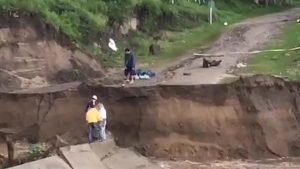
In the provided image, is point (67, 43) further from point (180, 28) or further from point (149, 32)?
Result: point (180, 28)

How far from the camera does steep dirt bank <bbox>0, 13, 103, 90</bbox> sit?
25547 millimetres

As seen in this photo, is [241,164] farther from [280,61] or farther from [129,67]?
[280,61]

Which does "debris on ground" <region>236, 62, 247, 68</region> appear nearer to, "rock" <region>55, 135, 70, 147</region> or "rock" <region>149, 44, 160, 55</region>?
"rock" <region>149, 44, 160, 55</region>

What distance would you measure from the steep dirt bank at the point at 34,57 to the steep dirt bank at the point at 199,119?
263cm

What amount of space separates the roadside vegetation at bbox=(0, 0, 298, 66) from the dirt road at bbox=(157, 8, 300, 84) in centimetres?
123

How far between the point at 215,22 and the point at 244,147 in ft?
60.9

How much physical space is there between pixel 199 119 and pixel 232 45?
1025cm

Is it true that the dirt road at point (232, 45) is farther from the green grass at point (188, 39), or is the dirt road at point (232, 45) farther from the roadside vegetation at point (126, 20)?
the roadside vegetation at point (126, 20)

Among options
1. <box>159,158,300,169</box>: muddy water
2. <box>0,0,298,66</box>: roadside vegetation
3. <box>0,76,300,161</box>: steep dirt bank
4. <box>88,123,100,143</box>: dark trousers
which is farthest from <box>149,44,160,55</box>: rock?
<box>88,123,100,143</box>: dark trousers

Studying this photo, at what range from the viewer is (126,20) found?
33.3 m

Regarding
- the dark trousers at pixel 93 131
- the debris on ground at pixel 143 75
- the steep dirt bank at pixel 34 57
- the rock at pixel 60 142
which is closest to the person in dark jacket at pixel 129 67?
the debris on ground at pixel 143 75

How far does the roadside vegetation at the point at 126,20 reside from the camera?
28.7 metres

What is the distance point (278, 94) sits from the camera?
23172 millimetres

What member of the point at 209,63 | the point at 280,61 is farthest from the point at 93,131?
the point at 280,61
